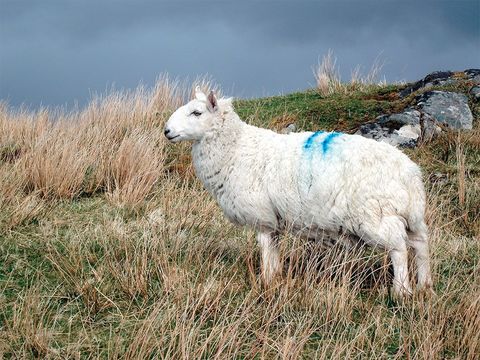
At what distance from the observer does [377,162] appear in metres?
4.96

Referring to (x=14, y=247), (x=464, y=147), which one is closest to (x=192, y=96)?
(x=464, y=147)

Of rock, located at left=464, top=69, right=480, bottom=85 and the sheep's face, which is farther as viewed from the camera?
rock, located at left=464, top=69, right=480, bottom=85

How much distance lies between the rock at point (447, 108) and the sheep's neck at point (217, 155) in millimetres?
5624

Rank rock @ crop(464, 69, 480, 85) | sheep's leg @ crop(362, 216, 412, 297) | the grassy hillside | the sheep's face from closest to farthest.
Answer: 1. the grassy hillside
2. sheep's leg @ crop(362, 216, 412, 297)
3. the sheep's face
4. rock @ crop(464, 69, 480, 85)

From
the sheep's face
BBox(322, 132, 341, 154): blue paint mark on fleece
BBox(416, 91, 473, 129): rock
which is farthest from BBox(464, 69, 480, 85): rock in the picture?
the sheep's face

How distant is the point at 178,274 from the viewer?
5.33m

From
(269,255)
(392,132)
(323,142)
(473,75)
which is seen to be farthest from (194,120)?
(473,75)

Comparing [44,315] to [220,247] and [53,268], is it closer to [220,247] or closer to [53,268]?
[53,268]

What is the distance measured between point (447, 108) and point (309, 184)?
21.1 ft

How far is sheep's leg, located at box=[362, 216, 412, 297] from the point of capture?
4824 mm

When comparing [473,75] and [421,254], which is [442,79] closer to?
[473,75]

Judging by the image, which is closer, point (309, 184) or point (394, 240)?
point (394, 240)

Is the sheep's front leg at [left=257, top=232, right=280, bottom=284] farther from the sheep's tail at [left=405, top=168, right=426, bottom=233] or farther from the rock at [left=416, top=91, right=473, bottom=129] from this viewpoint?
the rock at [left=416, top=91, right=473, bottom=129]

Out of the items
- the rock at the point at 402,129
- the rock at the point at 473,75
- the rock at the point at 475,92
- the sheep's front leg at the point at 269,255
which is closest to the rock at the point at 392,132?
the rock at the point at 402,129
